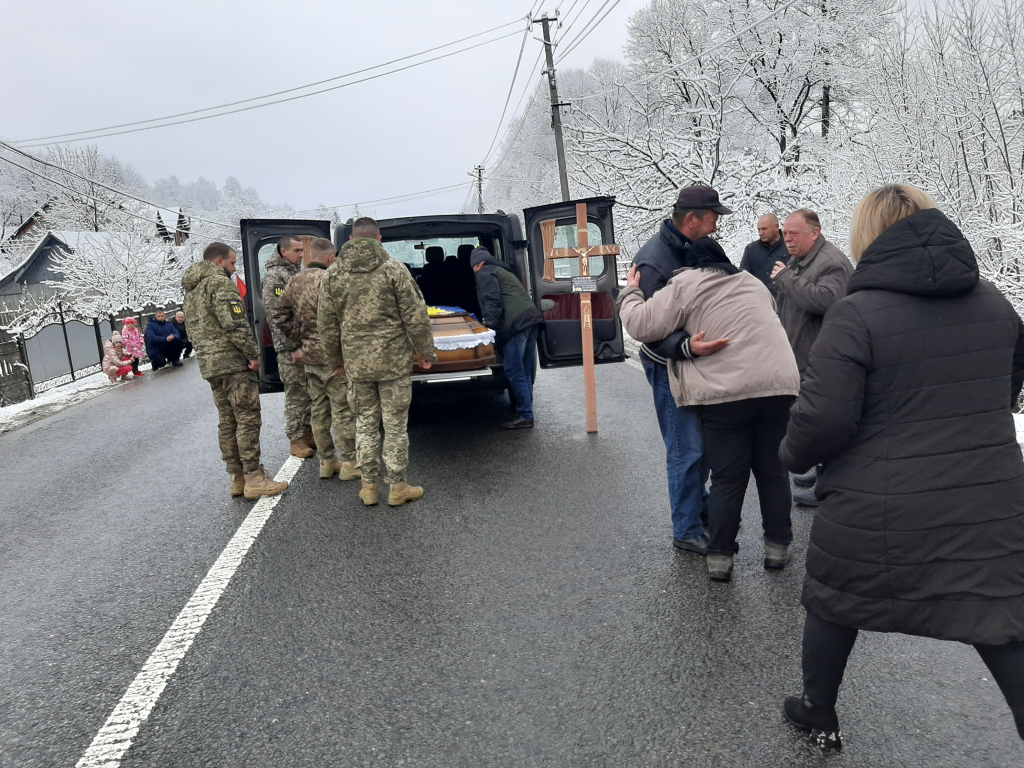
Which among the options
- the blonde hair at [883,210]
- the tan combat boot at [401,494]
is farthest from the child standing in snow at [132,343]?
the blonde hair at [883,210]

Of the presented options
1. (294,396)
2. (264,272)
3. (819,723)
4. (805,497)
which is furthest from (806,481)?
(264,272)

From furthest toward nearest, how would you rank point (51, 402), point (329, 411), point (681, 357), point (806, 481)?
1. point (51, 402)
2. point (329, 411)
3. point (806, 481)
4. point (681, 357)

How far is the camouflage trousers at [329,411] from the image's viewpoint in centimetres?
576

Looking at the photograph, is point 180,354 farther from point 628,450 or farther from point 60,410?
point 628,450

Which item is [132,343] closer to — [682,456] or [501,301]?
[501,301]

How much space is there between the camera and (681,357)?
3.47m

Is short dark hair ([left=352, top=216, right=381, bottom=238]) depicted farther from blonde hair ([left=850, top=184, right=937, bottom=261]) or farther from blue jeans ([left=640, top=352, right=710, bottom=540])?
blonde hair ([left=850, top=184, right=937, bottom=261])

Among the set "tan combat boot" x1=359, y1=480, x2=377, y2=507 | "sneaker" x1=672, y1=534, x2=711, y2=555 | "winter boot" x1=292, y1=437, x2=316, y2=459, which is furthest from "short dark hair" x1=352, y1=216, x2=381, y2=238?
"sneaker" x1=672, y1=534, x2=711, y2=555

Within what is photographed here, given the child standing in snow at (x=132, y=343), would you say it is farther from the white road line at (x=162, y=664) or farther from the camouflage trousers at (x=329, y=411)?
the white road line at (x=162, y=664)

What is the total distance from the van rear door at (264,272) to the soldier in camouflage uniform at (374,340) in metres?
2.21

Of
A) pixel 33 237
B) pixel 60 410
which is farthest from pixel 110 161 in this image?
pixel 60 410

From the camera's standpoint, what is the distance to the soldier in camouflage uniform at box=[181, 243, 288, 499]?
17.5 ft

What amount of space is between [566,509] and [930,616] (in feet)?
9.40

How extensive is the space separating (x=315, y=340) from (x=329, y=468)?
1.06 metres
